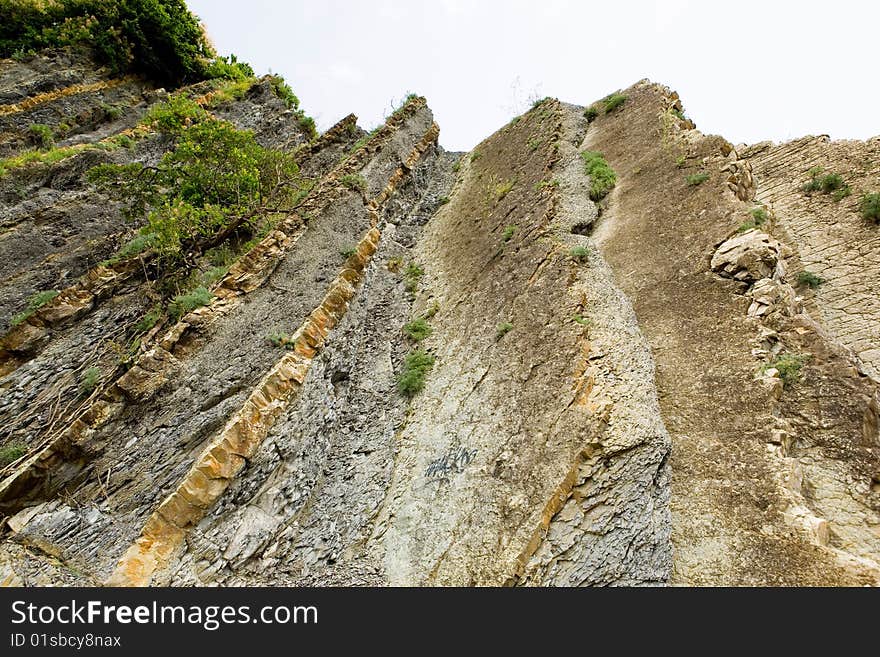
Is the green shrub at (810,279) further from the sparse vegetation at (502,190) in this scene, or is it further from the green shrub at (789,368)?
the sparse vegetation at (502,190)

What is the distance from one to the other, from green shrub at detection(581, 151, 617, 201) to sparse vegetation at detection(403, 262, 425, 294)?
477 centimetres

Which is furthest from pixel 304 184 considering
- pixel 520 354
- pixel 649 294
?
pixel 649 294

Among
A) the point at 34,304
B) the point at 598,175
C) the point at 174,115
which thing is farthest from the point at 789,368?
the point at 174,115

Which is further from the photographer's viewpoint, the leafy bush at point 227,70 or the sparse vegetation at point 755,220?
the leafy bush at point 227,70

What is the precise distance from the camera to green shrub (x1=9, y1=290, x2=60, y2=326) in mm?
9547

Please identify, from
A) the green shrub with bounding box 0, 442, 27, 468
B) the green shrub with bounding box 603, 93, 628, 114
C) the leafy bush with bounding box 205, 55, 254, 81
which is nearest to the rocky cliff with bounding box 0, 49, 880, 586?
the green shrub with bounding box 0, 442, 27, 468

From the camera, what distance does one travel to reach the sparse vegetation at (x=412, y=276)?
1123 centimetres

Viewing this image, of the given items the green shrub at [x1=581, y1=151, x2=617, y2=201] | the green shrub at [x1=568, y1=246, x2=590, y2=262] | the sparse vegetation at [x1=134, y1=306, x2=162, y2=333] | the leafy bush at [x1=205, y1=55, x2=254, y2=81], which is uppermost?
the leafy bush at [x1=205, y1=55, x2=254, y2=81]

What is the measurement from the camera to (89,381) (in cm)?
801

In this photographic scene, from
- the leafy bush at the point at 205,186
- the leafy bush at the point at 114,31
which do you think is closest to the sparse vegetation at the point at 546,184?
the leafy bush at the point at 205,186

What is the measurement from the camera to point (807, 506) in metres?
4.98

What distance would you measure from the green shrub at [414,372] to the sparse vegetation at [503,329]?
1563 millimetres

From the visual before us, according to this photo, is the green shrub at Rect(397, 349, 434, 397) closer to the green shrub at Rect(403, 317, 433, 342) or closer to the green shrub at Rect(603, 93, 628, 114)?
the green shrub at Rect(403, 317, 433, 342)

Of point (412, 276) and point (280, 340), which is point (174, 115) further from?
point (280, 340)
